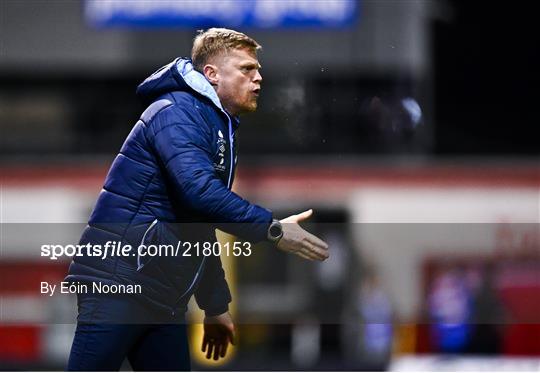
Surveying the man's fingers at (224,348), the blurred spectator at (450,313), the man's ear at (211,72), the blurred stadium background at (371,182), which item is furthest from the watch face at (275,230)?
the blurred spectator at (450,313)

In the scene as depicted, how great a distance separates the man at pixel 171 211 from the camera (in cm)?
364

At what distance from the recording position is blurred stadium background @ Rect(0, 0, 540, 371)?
10.2 meters

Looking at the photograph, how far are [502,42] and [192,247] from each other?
30.8 feet

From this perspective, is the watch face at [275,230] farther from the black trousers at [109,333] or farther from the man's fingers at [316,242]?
the black trousers at [109,333]

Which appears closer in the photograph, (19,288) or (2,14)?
(2,14)

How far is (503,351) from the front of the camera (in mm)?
10586

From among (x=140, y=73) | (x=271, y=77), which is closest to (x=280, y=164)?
(x=140, y=73)

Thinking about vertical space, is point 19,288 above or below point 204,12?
below

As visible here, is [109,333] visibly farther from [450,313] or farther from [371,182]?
[371,182]

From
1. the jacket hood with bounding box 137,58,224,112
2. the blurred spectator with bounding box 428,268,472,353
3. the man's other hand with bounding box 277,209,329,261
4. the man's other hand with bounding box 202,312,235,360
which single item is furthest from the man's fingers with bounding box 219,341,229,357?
the blurred spectator with bounding box 428,268,472,353

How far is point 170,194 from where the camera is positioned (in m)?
3.69

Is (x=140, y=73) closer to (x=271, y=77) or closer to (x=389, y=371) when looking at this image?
(x=389, y=371)

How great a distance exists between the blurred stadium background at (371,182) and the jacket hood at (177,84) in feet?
16.6

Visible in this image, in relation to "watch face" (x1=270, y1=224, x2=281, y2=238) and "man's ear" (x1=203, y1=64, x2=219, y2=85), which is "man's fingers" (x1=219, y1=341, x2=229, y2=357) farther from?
"man's ear" (x1=203, y1=64, x2=219, y2=85)
